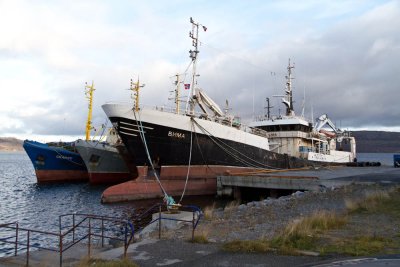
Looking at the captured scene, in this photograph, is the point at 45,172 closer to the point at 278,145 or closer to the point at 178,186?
the point at 178,186

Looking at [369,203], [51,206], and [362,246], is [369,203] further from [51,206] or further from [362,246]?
[51,206]

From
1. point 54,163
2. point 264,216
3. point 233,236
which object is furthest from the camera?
point 54,163

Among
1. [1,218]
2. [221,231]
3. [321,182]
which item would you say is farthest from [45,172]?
[221,231]

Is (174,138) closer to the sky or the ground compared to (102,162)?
closer to the sky

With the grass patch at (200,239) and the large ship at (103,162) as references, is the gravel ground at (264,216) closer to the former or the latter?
the grass patch at (200,239)

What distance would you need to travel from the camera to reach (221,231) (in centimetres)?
1059

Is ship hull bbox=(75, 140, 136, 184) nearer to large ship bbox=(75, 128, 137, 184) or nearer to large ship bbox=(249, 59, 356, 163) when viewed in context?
large ship bbox=(75, 128, 137, 184)

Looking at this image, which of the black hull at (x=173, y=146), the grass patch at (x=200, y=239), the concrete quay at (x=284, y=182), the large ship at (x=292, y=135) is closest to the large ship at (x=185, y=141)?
the black hull at (x=173, y=146)

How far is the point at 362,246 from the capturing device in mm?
7812

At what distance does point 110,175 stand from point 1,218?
59.1 ft

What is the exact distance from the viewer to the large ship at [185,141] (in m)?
24.2

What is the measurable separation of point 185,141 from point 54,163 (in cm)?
2158

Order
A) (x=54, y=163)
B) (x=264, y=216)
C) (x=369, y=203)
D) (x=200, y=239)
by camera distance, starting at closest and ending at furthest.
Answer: (x=200, y=239) → (x=264, y=216) → (x=369, y=203) → (x=54, y=163)

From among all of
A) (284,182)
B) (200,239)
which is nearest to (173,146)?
(284,182)
